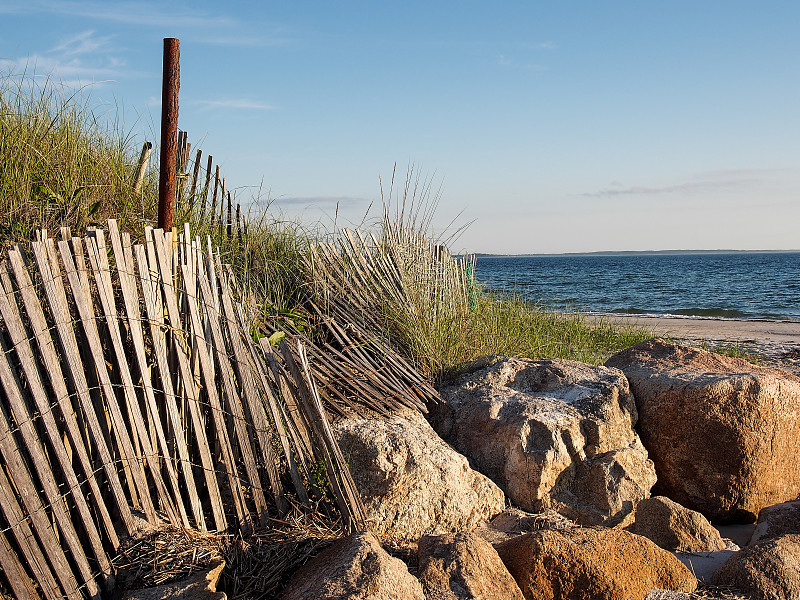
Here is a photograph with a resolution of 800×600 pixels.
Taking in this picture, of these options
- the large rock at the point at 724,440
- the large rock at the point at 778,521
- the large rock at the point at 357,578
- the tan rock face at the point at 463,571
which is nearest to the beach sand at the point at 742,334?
the large rock at the point at 724,440

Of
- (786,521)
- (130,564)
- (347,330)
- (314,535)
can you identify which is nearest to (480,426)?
(347,330)

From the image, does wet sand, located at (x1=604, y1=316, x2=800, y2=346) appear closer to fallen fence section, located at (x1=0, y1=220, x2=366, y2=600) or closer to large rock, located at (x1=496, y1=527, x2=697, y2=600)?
large rock, located at (x1=496, y1=527, x2=697, y2=600)

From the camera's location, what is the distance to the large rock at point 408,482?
3.27 metres

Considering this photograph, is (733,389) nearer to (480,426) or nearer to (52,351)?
(480,426)

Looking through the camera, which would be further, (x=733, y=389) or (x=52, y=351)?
(x=733, y=389)

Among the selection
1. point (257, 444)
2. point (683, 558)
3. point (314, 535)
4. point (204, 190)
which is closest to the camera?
point (314, 535)

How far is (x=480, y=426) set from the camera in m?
3.99

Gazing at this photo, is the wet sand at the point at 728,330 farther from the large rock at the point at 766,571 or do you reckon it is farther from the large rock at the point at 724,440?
the large rock at the point at 766,571

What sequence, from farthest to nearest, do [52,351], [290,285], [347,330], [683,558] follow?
[290,285] < [347,330] < [683,558] < [52,351]

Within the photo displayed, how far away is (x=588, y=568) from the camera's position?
2672 mm

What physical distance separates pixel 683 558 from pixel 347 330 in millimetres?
2512

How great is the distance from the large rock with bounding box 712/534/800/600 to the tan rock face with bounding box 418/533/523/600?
43.1 inches

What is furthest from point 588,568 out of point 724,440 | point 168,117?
point 168,117

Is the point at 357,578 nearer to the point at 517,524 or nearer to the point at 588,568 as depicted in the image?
the point at 588,568
